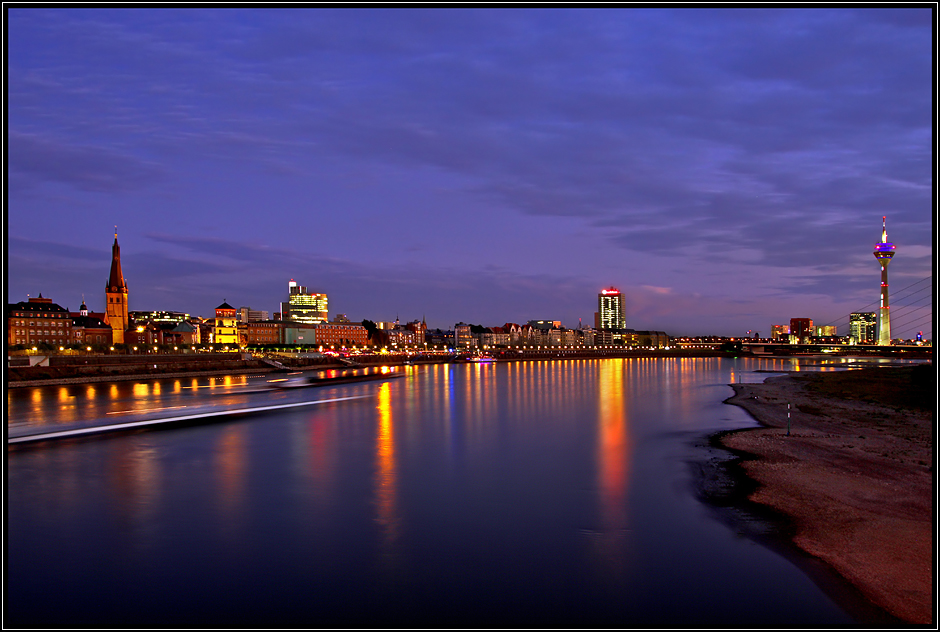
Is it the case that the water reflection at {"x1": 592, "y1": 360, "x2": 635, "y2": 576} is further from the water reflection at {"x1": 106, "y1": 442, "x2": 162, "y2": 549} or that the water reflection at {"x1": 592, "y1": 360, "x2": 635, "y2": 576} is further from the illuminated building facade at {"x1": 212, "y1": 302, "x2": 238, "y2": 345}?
the illuminated building facade at {"x1": 212, "y1": 302, "x2": 238, "y2": 345}

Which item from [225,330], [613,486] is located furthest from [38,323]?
[613,486]

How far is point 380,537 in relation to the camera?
51.0 ft

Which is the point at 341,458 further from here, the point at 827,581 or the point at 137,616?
the point at 827,581

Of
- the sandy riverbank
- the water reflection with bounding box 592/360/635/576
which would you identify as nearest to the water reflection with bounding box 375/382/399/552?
the water reflection with bounding box 592/360/635/576

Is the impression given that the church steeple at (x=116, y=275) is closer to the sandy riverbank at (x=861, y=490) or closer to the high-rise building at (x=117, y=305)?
the high-rise building at (x=117, y=305)

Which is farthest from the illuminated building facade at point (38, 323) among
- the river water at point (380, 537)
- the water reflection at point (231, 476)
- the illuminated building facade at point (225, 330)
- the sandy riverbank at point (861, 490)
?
the sandy riverbank at point (861, 490)

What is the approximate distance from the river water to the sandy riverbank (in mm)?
1274

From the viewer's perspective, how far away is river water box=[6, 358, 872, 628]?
11.4 m

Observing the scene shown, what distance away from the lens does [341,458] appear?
26.7m

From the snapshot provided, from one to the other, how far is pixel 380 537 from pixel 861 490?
44.4 feet

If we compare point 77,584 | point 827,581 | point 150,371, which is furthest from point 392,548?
point 150,371

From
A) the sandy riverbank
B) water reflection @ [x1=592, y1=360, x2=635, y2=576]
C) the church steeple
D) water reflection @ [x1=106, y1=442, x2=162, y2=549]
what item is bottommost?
water reflection @ [x1=592, y1=360, x2=635, y2=576]

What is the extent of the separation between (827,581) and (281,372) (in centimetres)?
10386

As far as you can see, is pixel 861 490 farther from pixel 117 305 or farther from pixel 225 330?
pixel 225 330
